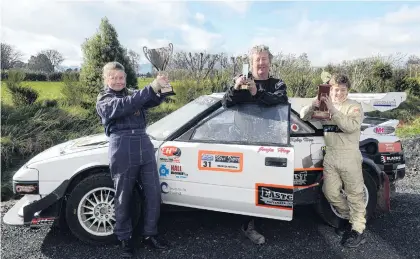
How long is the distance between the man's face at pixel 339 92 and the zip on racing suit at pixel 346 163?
5 centimetres

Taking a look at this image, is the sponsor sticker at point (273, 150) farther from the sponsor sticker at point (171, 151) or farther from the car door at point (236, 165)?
the sponsor sticker at point (171, 151)

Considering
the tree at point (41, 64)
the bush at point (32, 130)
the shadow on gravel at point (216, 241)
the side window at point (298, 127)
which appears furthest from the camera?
the tree at point (41, 64)

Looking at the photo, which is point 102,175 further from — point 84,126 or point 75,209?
point 84,126

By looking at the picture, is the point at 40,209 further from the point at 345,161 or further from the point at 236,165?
the point at 345,161

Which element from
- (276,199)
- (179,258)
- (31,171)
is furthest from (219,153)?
(31,171)

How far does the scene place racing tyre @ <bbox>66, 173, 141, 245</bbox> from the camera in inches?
137

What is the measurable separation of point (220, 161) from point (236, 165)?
161mm

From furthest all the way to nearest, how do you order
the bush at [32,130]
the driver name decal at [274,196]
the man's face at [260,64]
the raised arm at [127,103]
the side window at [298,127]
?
the bush at [32,130]
the side window at [298,127]
the man's face at [260,64]
the driver name decal at [274,196]
the raised arm at [127,103]

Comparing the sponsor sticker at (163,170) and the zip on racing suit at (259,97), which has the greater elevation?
the zip on racing suit at (259,97)

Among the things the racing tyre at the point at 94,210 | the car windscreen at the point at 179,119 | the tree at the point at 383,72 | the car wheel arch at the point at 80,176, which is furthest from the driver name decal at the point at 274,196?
the tree at the point at 383,72

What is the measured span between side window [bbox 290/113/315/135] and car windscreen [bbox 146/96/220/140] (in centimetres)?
87

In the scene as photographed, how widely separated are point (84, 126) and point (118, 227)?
6.41m

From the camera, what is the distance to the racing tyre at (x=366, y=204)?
3.99 meters

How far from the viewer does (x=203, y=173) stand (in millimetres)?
3447
